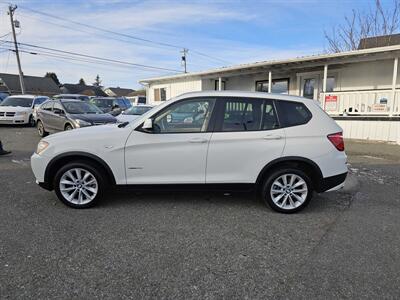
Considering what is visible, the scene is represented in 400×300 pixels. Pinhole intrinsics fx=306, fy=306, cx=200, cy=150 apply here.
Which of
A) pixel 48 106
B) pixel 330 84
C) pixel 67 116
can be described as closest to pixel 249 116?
pixel 67 116

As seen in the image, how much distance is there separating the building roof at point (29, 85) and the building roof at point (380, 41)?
55516 millimetres

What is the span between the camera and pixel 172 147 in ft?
14.2

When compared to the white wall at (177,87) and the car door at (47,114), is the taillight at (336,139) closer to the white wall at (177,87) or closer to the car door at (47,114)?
the car door at (47,114)

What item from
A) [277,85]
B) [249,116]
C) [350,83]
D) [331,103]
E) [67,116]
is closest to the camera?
[249,116]

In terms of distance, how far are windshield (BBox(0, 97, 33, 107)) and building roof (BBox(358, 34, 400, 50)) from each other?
2033cm

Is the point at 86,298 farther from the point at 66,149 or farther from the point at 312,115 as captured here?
the point at 312,115

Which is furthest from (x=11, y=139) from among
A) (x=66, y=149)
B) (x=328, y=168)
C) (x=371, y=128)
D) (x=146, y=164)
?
(x=371, y=128)

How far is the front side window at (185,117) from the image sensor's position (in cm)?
440

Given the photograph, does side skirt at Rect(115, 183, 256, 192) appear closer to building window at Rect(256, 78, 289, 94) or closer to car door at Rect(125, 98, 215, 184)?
car door at Rect(125, 98, 215, 184)

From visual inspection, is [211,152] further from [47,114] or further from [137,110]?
[47,114]

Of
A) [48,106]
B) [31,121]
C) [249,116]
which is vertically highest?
[48,106]

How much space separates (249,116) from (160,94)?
16490 mm

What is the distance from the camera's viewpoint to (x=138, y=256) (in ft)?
10.5

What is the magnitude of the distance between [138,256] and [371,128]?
10.9m
